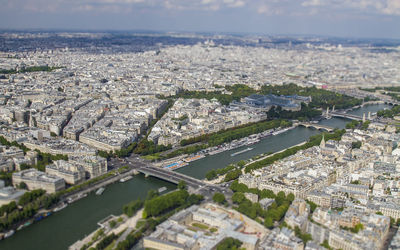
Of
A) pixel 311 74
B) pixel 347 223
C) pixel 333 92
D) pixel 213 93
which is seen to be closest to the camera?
pixel 347 223

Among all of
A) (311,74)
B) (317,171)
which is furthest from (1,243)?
(311,74)

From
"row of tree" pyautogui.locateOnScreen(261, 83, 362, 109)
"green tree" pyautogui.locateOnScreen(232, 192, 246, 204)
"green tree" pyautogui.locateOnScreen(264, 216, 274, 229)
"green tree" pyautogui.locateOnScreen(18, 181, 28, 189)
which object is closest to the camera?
"green tree" pyautogui.locateOnScreen(264, 216, 274, 229)

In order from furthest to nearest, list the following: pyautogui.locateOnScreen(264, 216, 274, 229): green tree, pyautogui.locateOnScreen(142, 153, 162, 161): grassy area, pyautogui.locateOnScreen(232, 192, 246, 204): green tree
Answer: pyautogui.locateOnScreen(142, 153, 162, 161): grassy area → pyautogui.locateOnScreen(232, 192, 246, 204): green tree → pyautogui.locateOnScreen(264, 216, 274, 229): green tree

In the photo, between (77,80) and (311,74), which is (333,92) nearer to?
(311,74)

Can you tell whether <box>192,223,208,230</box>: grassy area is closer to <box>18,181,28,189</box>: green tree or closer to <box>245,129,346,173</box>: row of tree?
<box>245,129,346,173</box>: row of tree

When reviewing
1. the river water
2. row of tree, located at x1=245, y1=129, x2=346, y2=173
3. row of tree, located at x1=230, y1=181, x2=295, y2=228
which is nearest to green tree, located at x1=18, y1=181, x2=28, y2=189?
the river water

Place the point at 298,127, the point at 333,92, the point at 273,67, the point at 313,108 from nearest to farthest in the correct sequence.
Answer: the point at 298,127, the point at 313,108, the point at 333,92, the point at 273,67

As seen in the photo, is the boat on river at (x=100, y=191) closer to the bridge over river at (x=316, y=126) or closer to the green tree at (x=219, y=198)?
the green tree at (x=219, y=198)

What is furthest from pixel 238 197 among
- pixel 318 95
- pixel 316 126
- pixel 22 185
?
pixel 318 95
